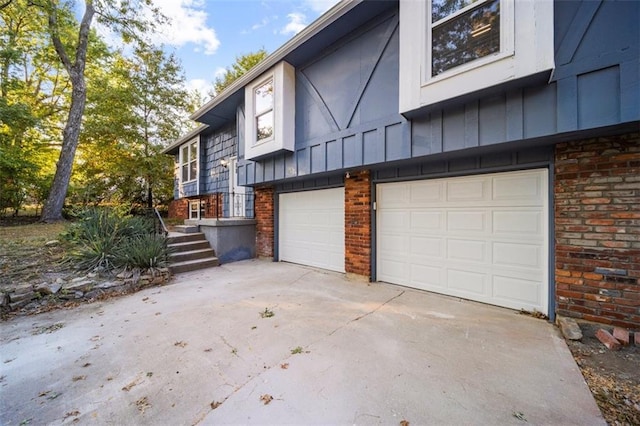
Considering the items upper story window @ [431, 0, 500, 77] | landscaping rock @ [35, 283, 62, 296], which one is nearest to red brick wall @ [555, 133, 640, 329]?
upper story window @ [431, 0, 500, 77]

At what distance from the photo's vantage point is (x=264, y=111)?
19.8 feet

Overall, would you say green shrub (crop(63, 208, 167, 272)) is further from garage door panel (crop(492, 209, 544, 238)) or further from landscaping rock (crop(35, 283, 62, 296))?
garage door panel (crop(492, 209, 544, 238))

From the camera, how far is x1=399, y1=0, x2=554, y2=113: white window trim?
2701mm

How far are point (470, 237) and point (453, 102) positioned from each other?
2.05 metres

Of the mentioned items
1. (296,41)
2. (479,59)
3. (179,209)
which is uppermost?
(296,41)

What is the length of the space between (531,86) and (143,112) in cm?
1450

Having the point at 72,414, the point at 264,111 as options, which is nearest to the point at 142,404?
the point at 72,414

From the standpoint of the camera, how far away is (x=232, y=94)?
6.89m

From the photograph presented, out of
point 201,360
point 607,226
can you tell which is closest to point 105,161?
point 201,360

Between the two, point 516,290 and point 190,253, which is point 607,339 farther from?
point 190,253

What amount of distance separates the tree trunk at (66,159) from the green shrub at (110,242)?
4.36m

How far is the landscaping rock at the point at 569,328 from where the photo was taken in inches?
107

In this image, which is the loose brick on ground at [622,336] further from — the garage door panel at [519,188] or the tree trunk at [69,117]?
Result: the tree trunk at [69,117]

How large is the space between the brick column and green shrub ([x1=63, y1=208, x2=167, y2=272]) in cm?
246
